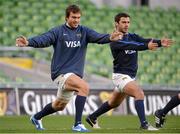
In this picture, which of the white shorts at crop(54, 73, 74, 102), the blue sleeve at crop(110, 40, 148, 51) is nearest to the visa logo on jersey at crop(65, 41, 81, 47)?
the white shorts at crop(54, 73, 74, 102)

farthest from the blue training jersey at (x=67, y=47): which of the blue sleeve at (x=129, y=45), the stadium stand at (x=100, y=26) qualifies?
the stadium stand at (x=100, y=26)

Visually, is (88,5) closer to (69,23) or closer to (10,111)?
(10,111)

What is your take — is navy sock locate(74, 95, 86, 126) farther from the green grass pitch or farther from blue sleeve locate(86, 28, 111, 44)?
blue sleeve locate(86, 28, 111, 44)

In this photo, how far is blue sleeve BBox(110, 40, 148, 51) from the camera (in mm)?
14000

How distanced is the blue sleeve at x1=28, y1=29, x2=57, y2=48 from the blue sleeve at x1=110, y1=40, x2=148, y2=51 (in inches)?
49.6

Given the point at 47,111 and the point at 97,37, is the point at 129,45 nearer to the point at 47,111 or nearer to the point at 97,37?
the point at 97,37

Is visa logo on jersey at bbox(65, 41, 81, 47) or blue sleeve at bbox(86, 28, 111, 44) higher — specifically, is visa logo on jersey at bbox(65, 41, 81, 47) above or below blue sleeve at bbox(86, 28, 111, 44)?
below

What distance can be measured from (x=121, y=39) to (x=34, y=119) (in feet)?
7.23

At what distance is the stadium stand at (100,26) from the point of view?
26.3 metres

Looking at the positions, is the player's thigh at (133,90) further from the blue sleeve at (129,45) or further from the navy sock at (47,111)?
the navy sock at (47,111)

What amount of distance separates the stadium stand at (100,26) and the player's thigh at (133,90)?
10.5 m

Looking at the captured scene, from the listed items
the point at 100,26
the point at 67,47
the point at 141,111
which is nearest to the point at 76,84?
the point at 67,47

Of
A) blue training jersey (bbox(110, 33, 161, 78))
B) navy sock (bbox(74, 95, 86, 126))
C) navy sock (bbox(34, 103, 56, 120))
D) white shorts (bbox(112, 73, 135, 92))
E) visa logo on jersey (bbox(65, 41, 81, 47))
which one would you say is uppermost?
visa logo on jersey (bbox(65, 41, 81, 47))

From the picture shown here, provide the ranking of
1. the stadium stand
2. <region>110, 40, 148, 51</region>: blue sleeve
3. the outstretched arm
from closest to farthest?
the outstretched arm < <region>110, 40, 148, 51</region>: blue sleeve < the stadium stand
